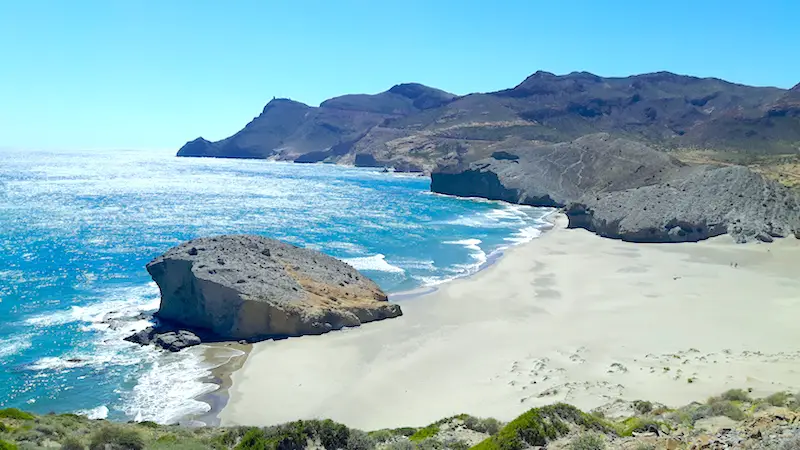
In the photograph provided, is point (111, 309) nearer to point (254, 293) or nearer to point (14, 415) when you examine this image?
point (254, 293)

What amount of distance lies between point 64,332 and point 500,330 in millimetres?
18689

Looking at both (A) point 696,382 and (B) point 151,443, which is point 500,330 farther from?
(B) point 151,443

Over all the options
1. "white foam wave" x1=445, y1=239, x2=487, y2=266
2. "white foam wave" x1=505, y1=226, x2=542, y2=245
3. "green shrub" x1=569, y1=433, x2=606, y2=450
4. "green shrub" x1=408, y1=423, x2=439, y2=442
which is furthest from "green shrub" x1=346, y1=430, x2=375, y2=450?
"white foam wave" x1=505, y1=226, x2=542, y2=245

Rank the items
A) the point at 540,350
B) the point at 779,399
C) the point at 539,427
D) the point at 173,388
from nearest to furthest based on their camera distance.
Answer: the point at 539,427, the point at 779,399, the point at 173,388, the point at 540,350

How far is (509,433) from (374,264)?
102ft

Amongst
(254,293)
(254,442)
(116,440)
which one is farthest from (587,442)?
(254,293)

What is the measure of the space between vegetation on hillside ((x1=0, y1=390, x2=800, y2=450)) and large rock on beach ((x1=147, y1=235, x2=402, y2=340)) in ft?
39.4

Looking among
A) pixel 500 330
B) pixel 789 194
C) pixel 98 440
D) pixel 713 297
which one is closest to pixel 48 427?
pixel 98 440

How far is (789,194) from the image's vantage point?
50781 millimetres

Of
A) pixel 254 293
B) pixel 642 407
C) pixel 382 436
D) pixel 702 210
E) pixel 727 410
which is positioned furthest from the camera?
pixel 702 210

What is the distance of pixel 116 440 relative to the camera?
10680 millimetres

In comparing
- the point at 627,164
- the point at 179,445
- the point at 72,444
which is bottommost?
the point at 179,445

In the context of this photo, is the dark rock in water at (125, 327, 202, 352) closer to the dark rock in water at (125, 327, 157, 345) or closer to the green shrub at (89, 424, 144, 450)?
the dark rock in water at (125, 327, 157, 345)

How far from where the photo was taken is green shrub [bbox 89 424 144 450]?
34.4ft
